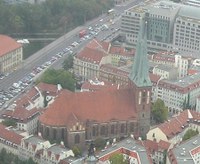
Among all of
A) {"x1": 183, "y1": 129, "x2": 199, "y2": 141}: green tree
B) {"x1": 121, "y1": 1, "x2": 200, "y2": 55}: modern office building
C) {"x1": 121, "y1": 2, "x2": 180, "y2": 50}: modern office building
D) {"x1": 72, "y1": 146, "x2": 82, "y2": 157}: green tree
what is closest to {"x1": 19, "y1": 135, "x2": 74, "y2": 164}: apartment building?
{"x1": 72, "y1": 146, "x2": 82, "y2": 157}: green tree

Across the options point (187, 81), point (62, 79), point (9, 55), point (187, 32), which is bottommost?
point (9, 55)

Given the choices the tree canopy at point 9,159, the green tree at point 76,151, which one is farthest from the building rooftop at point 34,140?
the green tree at point 76,151

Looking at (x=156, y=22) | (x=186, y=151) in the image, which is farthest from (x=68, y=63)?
(x=186, y=151)

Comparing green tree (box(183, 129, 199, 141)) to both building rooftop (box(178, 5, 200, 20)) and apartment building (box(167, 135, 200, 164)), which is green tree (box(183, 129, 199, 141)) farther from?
building rooftop (box(178, 5, 200, 20))

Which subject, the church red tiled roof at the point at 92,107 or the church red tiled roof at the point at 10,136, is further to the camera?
the church red tiled roof at the point at 92,107

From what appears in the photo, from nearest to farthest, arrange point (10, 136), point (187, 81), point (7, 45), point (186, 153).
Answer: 1. point (186, 153)
2. point (10, 136)
3. point (187, 81)
4. point (7, 45)

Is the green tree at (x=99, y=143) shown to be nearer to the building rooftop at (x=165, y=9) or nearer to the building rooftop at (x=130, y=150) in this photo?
the building rooftop at (x=130, y=150)

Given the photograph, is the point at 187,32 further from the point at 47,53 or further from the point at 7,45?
the point at 7,45
